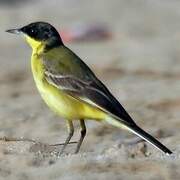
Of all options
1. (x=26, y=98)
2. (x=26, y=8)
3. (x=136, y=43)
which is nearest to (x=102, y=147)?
(x=26, y=98)

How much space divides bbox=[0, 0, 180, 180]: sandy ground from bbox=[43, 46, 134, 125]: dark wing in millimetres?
397

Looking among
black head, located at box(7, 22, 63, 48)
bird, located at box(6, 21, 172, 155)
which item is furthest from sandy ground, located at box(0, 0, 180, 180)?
black head, located at box(7, 22, 63, 48)

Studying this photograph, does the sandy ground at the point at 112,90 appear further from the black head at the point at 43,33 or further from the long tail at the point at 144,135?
the black head at the point at 43,33

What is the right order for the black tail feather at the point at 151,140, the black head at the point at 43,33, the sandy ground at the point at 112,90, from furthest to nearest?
the black head at the point at 43,33, the black tail feather at the point at 151,140, the sandy ground at the point at 112,90

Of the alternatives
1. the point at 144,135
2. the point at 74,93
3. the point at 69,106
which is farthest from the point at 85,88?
the point at 144,135

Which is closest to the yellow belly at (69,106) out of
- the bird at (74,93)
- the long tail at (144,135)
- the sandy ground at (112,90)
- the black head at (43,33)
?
the bird at (74,93)

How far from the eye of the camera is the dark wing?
9.21 m

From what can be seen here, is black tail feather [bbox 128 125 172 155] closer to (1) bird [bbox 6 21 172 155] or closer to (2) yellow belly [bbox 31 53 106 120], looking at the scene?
(1) bird [bbox 6 21 172 155]

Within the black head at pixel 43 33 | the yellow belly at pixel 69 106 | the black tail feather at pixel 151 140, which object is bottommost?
the black tail feather at pixel 151 140

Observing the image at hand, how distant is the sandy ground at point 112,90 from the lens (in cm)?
826

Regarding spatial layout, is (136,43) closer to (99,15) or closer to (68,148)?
(99,15)

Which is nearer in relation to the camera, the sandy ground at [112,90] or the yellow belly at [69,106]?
the sandy ground at [112,90]

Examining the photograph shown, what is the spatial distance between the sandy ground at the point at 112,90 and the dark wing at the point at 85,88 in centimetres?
40

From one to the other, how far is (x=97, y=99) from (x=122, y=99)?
504 centimetres
